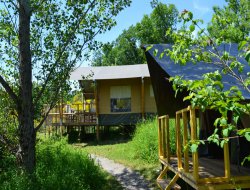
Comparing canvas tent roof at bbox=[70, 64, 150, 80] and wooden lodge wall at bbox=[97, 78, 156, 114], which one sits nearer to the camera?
canvas tent roof at bbox=[70, 64, 150, 80]

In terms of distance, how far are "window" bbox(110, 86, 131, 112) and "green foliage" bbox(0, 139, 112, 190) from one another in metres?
9.13

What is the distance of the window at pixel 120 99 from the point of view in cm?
1953

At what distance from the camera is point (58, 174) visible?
7.48 metres

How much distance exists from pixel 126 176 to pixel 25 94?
14.1 ft

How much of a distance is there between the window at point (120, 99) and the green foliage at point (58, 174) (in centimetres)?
913

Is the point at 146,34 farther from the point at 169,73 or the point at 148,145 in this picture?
the point at 169,73

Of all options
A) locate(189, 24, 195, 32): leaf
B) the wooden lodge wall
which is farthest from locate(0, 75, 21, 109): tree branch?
the wooden lodge wall

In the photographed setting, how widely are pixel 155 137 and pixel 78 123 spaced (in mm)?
7861

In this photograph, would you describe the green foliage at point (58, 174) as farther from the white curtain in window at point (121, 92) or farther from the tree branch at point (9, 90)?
the white curtain in window at point (121, 92)

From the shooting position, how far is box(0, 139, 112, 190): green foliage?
264 inches

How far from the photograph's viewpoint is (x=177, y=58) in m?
3.16

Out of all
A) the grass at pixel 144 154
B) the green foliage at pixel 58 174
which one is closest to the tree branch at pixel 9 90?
the green foliage at pixel 58 174

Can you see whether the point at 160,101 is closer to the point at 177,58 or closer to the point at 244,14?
the point at 177,58

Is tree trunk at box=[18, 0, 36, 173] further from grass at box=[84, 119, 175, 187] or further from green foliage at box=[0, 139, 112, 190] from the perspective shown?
grass at box=[84, 119, 175, 187]
